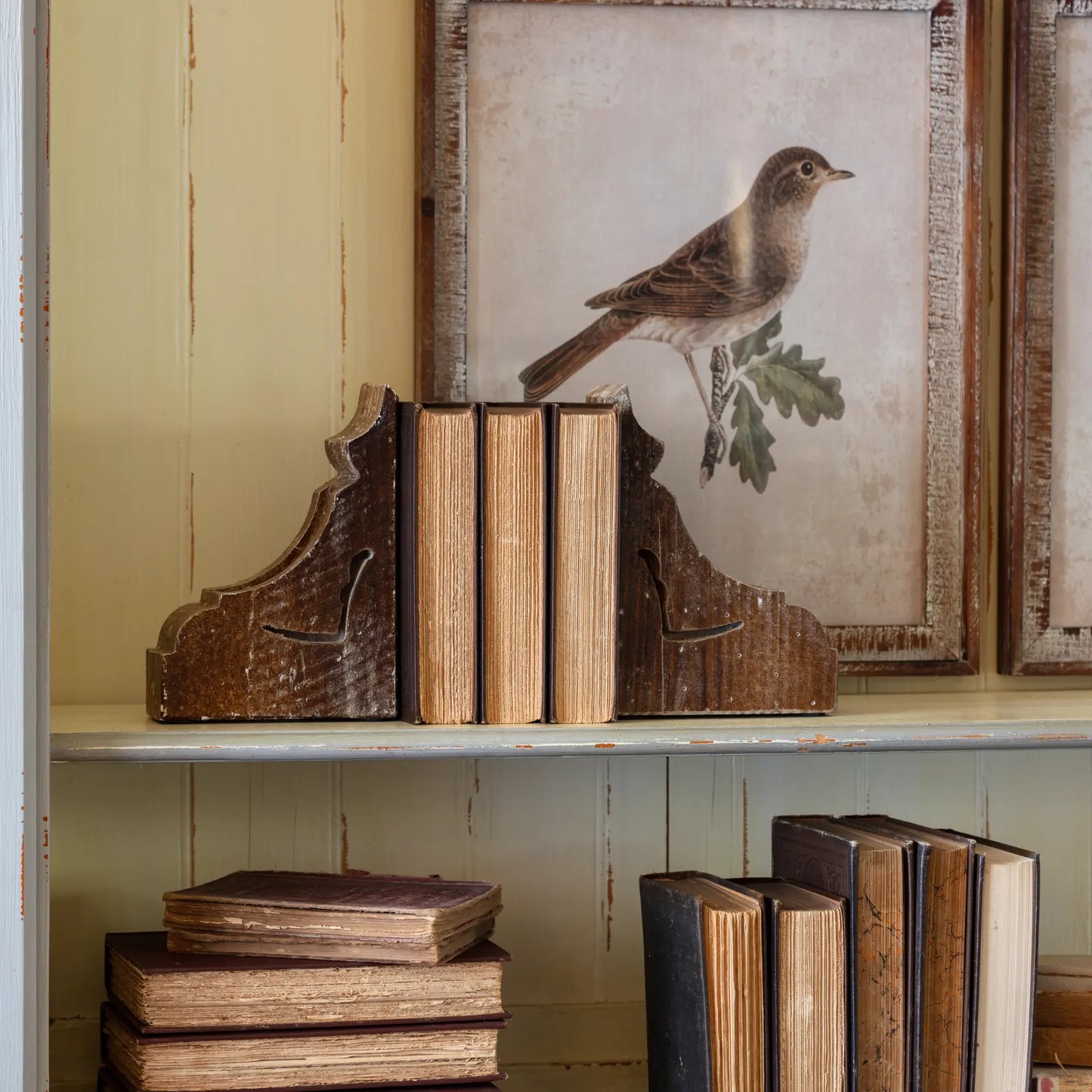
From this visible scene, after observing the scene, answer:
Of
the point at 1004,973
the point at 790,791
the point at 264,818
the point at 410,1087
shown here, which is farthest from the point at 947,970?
the point at 264,818

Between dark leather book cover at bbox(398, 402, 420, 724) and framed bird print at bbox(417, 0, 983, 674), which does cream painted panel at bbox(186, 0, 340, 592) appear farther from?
dark leather book cover at bbox(398, 402, 420, 724)

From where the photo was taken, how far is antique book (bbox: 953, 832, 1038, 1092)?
1049mm

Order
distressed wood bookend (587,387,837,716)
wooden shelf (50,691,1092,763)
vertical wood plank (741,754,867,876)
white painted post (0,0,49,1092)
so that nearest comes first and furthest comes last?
1. white painted post (0,0,49,1092)
2. wooden shelf (50,691,1092,763)
3. distressed wood bookend (587,387,837,716)
4. vertical wood plank (741,754,867,876)

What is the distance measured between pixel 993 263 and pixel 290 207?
758 millimetres

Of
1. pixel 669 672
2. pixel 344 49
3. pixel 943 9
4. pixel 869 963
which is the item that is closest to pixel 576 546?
pixel 669 672

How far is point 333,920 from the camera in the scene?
1.00 metres

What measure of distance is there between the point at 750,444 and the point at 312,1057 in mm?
731

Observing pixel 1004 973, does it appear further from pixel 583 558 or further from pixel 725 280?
pixel 725 280

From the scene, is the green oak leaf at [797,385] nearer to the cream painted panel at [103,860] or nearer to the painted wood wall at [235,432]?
the painted wood wall at [235,432]

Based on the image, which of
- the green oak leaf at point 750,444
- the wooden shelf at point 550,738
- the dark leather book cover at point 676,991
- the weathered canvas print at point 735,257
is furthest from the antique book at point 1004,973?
the green oak leaf at point 750,444

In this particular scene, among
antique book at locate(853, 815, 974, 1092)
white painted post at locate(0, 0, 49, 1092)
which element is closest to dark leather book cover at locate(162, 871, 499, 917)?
white painted post at locate(0, 0, 49, 1092)

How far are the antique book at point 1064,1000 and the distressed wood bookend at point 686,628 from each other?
1.08ft

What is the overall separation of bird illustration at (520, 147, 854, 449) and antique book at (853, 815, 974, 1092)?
49cm

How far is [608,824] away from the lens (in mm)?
1334
